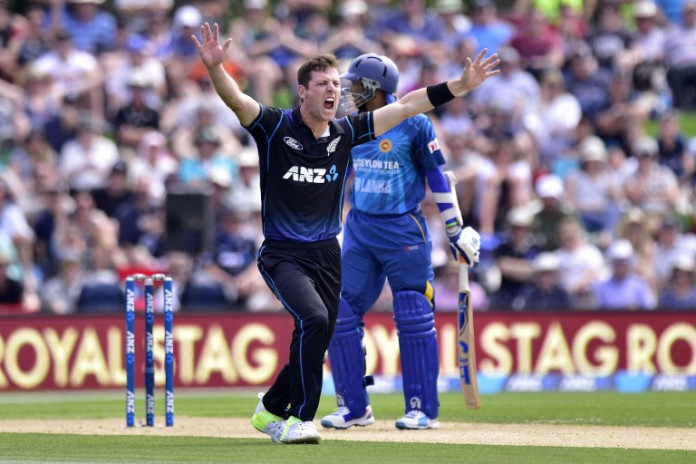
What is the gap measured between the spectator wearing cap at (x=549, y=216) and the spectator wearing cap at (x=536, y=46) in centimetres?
370

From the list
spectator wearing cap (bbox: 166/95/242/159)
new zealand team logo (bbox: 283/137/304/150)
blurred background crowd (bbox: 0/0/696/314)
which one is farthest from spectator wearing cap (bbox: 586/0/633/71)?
new zealand team logo (bbox: 283/137/304/150)

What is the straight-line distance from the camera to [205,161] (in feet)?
64.7

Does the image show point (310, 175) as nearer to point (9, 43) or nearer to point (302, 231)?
point (302, 231)

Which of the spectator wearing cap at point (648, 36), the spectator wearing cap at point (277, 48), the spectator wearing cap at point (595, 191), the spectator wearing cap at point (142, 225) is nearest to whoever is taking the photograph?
the spectator wearing cap at point (142, 225)

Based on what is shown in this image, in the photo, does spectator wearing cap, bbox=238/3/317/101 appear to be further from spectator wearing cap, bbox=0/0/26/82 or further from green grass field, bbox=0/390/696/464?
green grass field, bbox=0/390/696/464

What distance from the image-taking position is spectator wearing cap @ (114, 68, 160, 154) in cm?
2048

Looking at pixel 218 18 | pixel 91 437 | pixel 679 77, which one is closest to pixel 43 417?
pixel 91 437

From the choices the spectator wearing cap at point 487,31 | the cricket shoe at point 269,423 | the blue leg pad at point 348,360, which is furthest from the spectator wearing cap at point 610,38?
the cricket shoe at point 269,423

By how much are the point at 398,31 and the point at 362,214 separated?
39.0 feet

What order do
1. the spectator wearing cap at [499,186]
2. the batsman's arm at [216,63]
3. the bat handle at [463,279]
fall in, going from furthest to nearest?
the spectator wearing cap at [499,186] → the bat handle at [463,279] → the batsman's arm at [216,63]

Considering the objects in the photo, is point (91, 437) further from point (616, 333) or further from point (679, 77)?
point (679, 77)

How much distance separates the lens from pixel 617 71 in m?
→ 22.4

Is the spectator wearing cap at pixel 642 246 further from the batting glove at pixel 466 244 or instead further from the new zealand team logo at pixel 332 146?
the new zealand team logo at pixel 332 146

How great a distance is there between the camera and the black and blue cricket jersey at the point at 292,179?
9.71 metres
